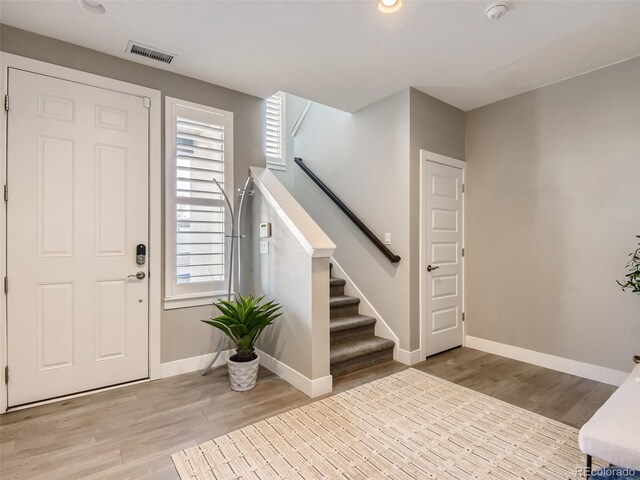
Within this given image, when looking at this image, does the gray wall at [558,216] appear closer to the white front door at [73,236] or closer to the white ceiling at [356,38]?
the white ceiling at [356,38]

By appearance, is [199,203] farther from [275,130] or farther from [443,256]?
[443,256]

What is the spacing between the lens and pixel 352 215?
374 centimetres

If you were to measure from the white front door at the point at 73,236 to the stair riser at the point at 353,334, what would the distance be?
171 cm

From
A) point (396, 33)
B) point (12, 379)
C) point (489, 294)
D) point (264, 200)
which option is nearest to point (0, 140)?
point (12, 379)

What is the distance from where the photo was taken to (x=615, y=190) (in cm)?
280

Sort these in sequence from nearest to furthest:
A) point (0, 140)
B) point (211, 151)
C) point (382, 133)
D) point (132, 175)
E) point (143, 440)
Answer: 1. point (143, 440)
2. point (0, 140)
3. point (132, 175)
4. point (211, 151)
5. point (382, 133)

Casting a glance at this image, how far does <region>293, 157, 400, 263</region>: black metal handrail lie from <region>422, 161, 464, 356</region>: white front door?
37 centimetres

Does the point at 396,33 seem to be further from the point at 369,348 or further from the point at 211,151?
the point at 369,348

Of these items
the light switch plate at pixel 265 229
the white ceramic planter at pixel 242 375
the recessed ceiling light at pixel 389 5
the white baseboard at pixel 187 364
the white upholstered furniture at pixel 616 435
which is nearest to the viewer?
the white upholstered furniture at pixel 616 435

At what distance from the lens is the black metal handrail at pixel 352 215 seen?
3361 millimetres

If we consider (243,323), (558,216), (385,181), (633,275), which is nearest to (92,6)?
(243,323)

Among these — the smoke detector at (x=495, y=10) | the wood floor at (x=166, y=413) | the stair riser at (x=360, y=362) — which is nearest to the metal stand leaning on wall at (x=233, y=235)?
the wood floor at (x=166, y=413)

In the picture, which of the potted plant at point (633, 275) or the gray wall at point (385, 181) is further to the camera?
the gray wall at point (385, 181)

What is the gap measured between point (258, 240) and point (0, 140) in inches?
79.6
